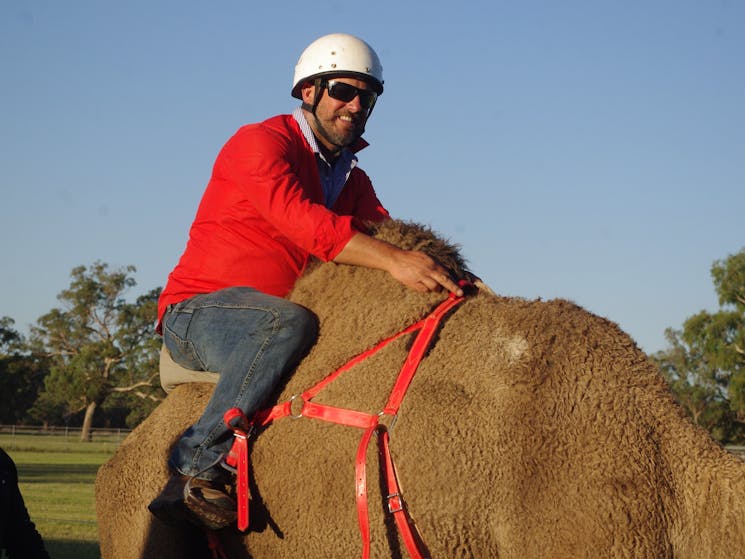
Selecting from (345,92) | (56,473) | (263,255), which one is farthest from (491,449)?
(56,473)

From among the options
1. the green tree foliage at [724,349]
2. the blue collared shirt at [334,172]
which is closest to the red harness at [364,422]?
the blue collared shirt at [334,172]

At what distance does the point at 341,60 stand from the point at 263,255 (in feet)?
4.05

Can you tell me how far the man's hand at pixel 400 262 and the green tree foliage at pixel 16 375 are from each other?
3054 inches

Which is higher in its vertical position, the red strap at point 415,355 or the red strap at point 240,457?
the red strap at point 415,355

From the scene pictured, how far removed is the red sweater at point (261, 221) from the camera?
503 centimetres

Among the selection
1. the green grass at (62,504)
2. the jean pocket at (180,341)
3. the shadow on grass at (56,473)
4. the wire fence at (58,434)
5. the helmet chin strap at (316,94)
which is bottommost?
the wire fence at (58,434)

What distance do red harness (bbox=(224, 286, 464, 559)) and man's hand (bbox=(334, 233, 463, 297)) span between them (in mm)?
125

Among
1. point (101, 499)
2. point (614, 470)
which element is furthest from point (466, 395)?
point (101, 499)

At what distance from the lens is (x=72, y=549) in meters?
14.3

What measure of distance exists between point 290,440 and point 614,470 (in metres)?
1.60

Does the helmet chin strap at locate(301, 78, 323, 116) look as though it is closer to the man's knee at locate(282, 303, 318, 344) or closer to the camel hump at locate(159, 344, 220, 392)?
→ the man's knee at locate(282, 303, 318, 344)

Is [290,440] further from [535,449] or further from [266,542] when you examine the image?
[535,449]

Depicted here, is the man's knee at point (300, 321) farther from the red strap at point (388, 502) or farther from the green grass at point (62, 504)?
the green grass at point (62, 504)

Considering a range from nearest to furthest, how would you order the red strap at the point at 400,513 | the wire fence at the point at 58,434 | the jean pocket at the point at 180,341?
the red strap at the point at 400,513, the jean pocket at the point at 180,341, the wire fence at the point at 58,434
